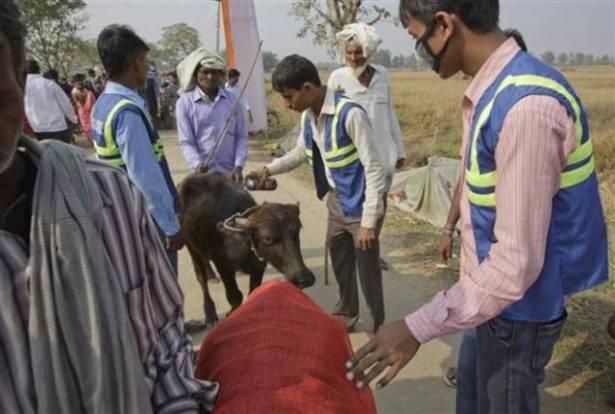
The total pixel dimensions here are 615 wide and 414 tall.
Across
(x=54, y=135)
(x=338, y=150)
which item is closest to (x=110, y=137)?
(x=338, y=150)

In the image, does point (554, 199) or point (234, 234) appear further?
point (234, 234)

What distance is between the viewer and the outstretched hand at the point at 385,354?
1.49 m

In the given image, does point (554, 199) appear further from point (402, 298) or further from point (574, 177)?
point (402, 298)

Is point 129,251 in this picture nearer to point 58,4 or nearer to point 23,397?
point 23,397

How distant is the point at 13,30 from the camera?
3.19 ft

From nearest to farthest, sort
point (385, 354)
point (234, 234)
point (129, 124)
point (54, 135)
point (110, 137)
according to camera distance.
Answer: point (385, 354)
point (129, 124)
point (110, 137)
point (234, 234)
point (54, 135)

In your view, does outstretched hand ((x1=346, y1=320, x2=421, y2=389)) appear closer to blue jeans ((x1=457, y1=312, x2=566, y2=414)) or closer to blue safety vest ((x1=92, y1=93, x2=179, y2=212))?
blue jeans ((x1=457, y1=312, x2=566, y2=414))

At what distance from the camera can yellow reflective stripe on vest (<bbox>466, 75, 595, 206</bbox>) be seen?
142 cm

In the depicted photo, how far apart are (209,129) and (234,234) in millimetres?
1311

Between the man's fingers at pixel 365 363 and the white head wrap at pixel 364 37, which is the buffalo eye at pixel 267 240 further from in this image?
the white head wrap at pixel 364 37

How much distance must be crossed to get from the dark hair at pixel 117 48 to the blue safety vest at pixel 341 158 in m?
1.11

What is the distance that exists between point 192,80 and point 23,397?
3.70 metres

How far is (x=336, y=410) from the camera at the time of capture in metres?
1.34

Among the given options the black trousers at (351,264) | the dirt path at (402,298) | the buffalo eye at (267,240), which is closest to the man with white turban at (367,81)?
the dirt path at (402,298)
